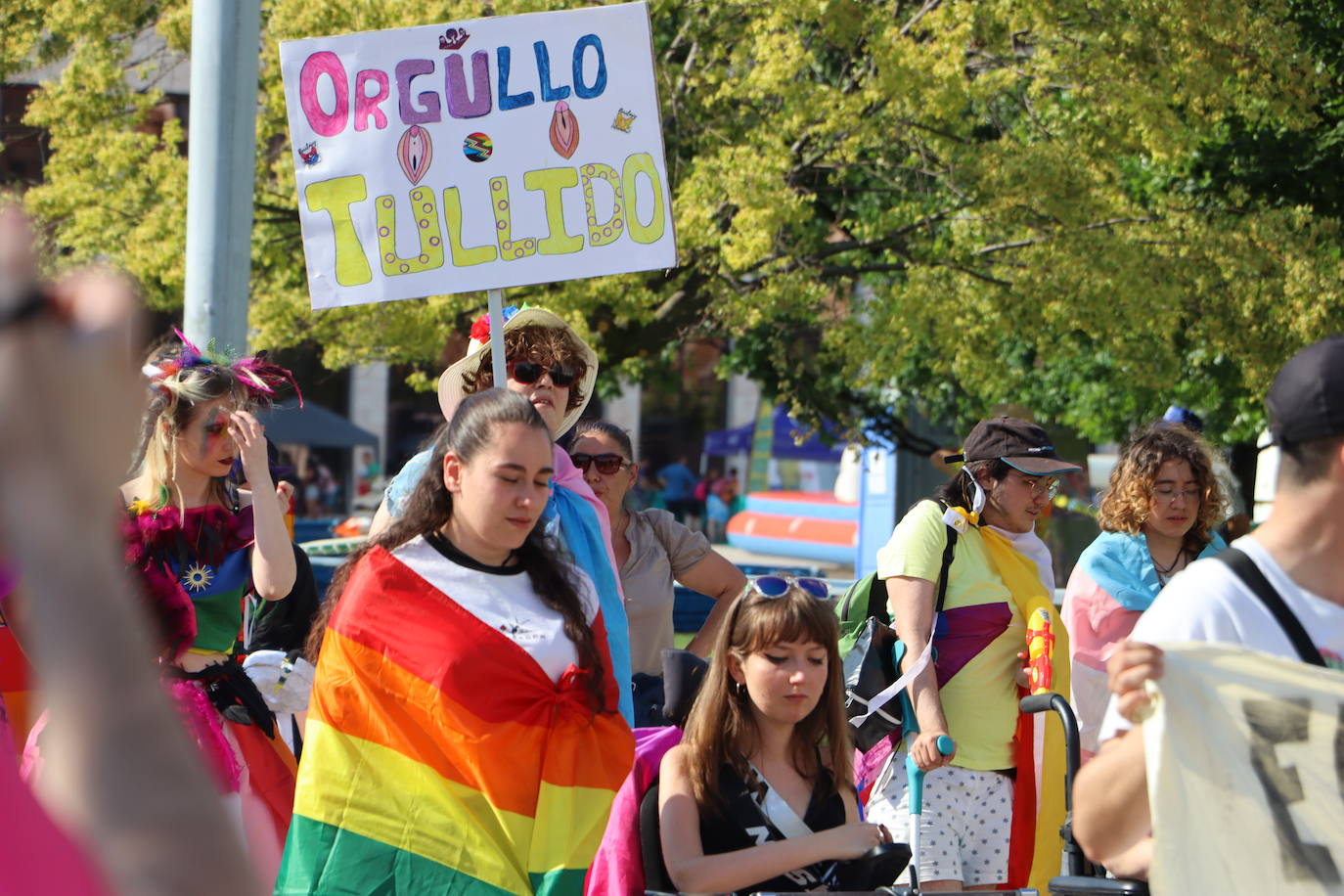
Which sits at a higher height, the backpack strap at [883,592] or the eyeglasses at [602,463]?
the eyeglasses at [602,463]

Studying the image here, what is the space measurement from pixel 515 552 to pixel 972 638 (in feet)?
6.60

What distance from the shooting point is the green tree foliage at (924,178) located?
1095 cm

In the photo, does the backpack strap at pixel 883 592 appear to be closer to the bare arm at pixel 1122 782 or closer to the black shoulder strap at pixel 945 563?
the black shoulder strap at pixel 945 563

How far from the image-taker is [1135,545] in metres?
5.25

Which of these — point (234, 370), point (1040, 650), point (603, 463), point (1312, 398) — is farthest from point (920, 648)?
point (1312, 398)

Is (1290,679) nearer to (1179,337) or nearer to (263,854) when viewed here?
(263,854)

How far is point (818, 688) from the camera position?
3.65 metres

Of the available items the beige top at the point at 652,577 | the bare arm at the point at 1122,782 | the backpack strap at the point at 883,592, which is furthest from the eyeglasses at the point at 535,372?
the bare arm at the point at 1122,782

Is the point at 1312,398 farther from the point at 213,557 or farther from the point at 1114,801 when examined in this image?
the point at 213,557

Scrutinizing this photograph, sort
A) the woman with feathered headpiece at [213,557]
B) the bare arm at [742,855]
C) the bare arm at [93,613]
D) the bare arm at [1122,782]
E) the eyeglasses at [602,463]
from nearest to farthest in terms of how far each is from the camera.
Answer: the bare arm at [93,613] < the bare arm at [1122,782] < the bare arm at [742,855] < the woman with feathered headpiece at [213,557] < the eyeglasses at [602,463]

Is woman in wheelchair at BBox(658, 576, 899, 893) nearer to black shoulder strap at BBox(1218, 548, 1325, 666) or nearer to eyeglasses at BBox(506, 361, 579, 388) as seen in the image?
eyeglasses at BBox(506, 361, 579, 388)

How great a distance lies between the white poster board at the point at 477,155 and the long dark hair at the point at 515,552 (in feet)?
4.94

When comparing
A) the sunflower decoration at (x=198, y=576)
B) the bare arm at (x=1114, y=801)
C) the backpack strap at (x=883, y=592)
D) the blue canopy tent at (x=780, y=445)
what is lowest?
the bare arm at (x=1114, y=801)

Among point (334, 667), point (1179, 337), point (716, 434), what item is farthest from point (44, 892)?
point (716, 434)
